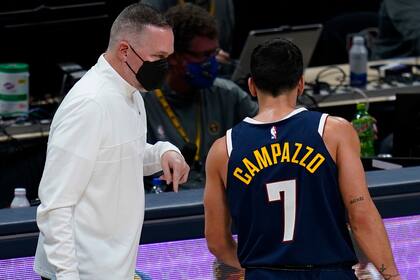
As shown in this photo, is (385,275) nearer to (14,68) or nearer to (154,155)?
(154,155)

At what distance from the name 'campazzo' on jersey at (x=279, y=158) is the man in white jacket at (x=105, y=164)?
0.26 meters

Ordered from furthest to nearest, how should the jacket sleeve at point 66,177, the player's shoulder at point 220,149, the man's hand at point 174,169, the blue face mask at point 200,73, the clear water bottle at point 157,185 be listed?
1. the blue face mask at point 200,73
2. the clear water bottle at point 157,185
3. the man's hand at point 174,169
4. the player's shoulder at point 220,149
5. the jacket sleeve at point 66,177

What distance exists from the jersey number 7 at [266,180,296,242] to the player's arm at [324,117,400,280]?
0.14 metres

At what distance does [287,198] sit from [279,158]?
0.36ft

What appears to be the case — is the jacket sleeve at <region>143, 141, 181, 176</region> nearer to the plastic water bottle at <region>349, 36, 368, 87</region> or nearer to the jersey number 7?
the jersey number 7

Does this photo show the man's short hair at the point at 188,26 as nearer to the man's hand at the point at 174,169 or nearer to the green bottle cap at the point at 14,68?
the green bottle cap at the point at 14,68

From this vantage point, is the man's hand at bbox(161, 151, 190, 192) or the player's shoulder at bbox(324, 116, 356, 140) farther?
the man's hand at bbox(161, 151, 190, 192)

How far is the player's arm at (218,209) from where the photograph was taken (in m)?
3.03

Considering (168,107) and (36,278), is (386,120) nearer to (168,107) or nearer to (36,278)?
(168,107)

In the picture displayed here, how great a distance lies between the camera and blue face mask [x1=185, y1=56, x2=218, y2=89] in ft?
16.1

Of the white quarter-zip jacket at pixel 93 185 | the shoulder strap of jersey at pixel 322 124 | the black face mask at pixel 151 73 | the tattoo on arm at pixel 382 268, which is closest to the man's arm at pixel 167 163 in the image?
the white quarter-zip jacket at pixel 93 185

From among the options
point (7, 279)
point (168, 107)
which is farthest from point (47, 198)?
point (168, 107)

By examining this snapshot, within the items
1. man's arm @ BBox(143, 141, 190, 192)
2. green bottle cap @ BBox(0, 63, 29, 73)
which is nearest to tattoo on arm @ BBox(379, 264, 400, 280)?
man's arm @ BBox(143, 141, 190, 192)

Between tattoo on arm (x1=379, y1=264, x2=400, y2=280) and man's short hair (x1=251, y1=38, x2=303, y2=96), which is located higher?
man's short hair (x1=251, y1=38, x2=303, y2=96)
